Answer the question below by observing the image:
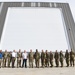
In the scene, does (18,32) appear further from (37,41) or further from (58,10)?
(58,10)

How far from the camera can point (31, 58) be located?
44.7 ft

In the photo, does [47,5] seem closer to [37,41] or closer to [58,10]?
[58,10]

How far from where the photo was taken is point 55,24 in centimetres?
2444

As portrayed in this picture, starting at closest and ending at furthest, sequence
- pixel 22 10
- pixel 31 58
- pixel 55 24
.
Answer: pixel 31 58 → pixel 55 24 → pixel 22 10

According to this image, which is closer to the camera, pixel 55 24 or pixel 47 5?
pixel 55 24

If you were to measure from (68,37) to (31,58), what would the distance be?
393 inches

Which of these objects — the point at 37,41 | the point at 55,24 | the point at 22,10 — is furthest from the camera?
the point at 22,10

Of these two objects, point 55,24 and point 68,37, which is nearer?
point 68,37

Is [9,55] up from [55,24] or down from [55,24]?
down

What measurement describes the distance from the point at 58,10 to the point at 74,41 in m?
5.43

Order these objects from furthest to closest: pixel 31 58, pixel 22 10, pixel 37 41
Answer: pixel 22 10 → pixel 37 41 → pixel 31 58
